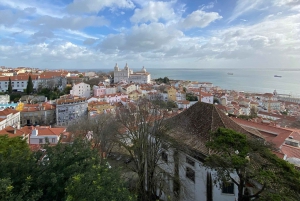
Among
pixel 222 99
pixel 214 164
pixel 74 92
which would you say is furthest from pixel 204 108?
pixel 74 92

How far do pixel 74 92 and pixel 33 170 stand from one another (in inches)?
1695

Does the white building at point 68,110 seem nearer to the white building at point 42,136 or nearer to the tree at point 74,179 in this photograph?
the white building at point 42,136

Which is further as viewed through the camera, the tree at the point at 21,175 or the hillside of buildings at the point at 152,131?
the hillside of buildings at the point at 152,131

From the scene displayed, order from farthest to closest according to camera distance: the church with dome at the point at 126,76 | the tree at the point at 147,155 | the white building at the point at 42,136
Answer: the church with dome at the point at 126,76, the white building at the point at 42,136, the tree at the point at 147,155

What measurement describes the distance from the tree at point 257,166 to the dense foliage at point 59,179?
8.15ft

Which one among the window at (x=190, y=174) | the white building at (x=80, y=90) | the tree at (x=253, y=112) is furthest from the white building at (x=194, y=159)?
the white building at (x=80, y=90)

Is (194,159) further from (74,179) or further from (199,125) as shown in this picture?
(74,179)

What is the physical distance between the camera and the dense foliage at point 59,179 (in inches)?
140

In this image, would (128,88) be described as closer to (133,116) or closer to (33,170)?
(133,116)

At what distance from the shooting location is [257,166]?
16.2 ft

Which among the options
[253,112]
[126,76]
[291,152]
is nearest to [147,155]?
[291,152]

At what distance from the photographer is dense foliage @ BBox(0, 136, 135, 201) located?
3.55 metres

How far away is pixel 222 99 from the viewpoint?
144ft

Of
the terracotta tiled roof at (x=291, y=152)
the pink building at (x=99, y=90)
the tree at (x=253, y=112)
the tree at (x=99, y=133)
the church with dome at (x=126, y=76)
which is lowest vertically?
the tree at (x=253, y=112)
